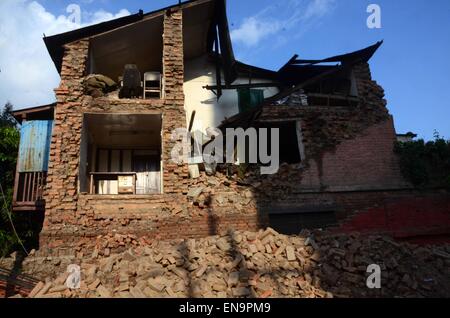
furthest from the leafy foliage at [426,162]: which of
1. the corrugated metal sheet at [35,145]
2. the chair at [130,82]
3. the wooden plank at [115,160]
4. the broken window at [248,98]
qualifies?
the corrugated metal sheet at [35,145]

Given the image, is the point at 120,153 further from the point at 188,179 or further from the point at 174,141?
the point at 188,179

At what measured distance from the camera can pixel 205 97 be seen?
1570cm

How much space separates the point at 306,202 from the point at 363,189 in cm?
186

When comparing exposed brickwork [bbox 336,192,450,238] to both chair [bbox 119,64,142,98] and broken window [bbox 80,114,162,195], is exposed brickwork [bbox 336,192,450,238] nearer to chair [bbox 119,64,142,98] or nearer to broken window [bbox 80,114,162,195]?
broken window [bbox 80,114,162,195]

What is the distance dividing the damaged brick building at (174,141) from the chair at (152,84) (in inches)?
4.2

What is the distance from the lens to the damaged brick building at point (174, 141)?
1074 cm

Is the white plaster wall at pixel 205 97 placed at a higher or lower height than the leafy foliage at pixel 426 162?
higher

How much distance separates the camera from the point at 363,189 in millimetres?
11758

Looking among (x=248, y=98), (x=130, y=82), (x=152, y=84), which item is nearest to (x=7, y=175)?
(x=130, y=82)

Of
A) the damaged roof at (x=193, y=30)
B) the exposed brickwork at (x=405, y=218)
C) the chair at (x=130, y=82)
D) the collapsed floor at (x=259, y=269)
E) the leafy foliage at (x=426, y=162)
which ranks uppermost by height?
the damaged roof at (x=193, y=30)

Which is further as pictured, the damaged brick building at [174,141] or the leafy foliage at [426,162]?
the leafy foliage at [426,162]

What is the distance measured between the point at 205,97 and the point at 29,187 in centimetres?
724

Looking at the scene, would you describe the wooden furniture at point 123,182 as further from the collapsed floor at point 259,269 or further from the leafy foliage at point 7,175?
the collapsed floor at point 259,269
